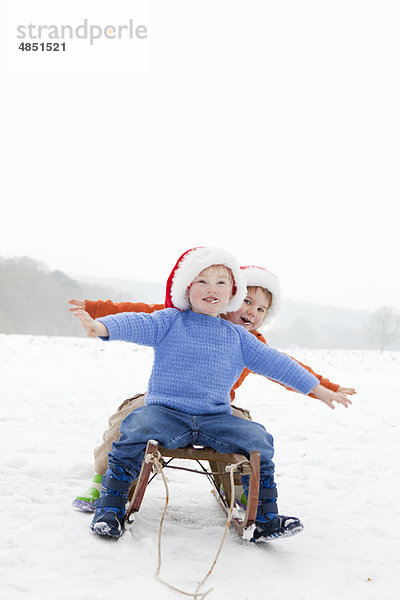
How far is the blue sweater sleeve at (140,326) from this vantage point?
2609 millimetres

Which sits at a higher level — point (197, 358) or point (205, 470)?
point (197, 358)

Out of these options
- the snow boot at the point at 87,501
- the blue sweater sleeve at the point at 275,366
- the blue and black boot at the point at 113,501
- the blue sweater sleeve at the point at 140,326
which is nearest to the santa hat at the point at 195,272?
the blue sweater sleeve at the point at 140,326

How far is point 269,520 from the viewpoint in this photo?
2.58 m

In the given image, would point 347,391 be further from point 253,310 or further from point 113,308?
point 113,308

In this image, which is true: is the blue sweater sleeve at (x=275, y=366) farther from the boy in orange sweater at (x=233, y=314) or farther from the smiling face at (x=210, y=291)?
the boy in orange sweater at (x=233, y=314)

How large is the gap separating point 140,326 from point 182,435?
595mm

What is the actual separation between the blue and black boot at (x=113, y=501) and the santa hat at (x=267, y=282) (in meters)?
1.50

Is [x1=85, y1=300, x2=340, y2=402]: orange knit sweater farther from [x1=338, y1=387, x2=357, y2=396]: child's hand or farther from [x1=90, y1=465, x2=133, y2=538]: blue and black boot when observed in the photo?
[x1=90, y1=465, x2=133, y2=538]: blue and black boot

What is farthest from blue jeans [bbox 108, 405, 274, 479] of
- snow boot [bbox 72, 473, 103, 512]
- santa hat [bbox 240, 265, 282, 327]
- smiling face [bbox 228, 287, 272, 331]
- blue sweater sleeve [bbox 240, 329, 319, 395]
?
santa hat [bbox 240, 265, 282, 327]

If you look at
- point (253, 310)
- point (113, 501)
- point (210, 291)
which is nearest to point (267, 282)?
point (253, 310)

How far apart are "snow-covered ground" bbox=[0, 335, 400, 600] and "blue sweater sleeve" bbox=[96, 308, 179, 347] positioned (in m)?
0.94

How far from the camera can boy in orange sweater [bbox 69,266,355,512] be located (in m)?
3.07

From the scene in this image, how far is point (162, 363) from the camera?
2801 millimetres

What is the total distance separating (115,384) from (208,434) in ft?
18.7
